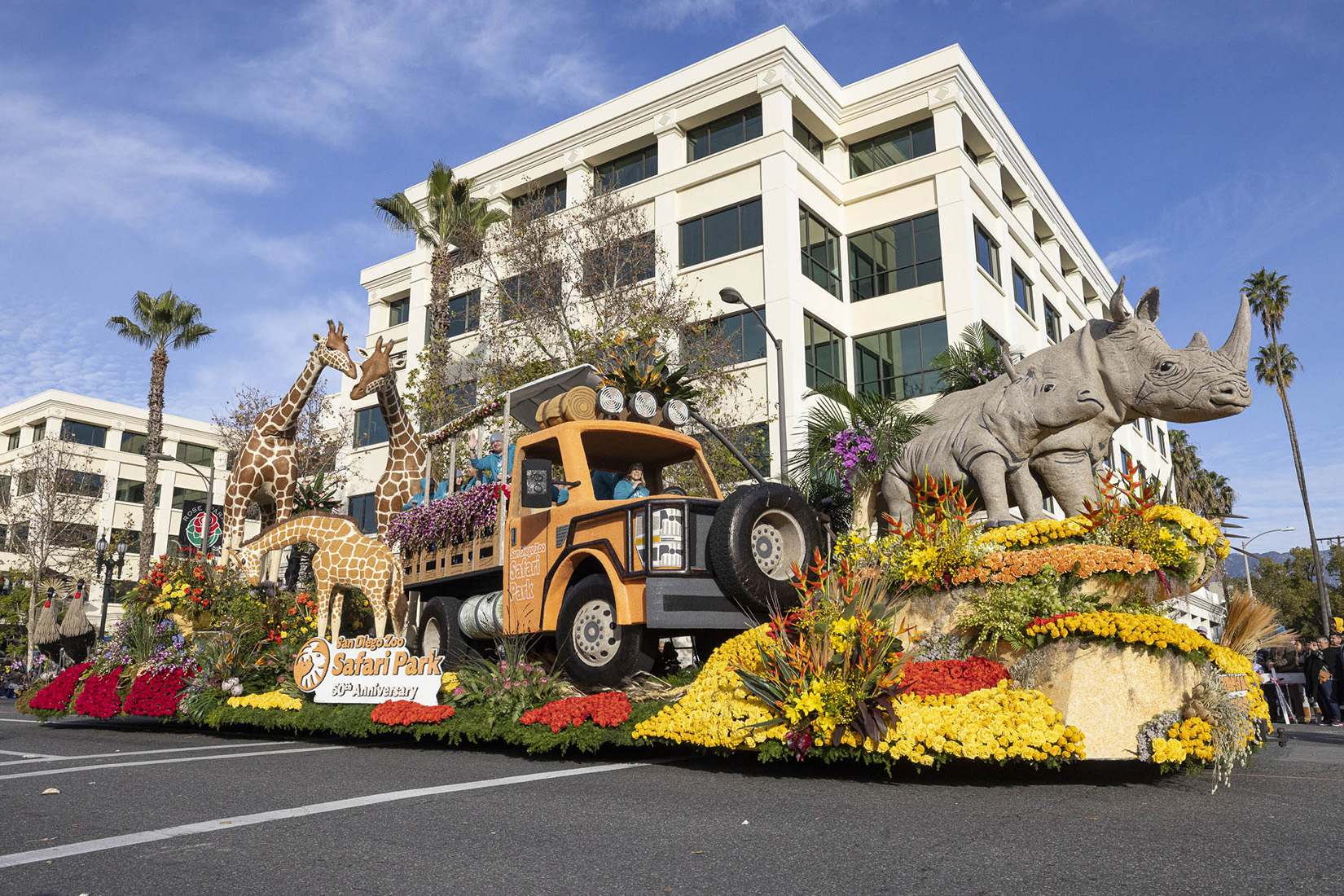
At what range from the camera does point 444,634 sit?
36.6ft

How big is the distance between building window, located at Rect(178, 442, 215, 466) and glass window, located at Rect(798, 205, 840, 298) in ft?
164

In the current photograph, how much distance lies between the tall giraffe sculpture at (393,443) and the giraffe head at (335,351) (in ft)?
1.09

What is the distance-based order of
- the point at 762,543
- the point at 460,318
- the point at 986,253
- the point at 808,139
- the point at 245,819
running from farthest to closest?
the point at 460,318
the point at 808,139
the point at 986,253
the point at 762,543
the point at 245,819

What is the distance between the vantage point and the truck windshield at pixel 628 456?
10.0 meters

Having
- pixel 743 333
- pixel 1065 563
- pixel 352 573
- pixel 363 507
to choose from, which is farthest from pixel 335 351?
pixel 363 507

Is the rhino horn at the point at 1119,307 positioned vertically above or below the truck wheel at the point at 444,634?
above

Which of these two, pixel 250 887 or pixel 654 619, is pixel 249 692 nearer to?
pixel 654 619

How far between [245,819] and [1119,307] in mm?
8371

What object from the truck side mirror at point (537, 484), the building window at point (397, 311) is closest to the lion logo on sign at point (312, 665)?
the truck side mirror at point (537, 484)

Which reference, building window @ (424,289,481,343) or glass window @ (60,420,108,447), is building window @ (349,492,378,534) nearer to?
building window @ (424,289,481,343)

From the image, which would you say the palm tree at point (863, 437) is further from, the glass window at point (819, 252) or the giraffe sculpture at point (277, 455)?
the glass window at point (819, 252)

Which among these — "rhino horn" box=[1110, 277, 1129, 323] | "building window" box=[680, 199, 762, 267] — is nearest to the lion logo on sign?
"rhino horn" box=[1110, 277, 1129, 323]

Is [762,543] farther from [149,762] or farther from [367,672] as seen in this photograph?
[149,762]

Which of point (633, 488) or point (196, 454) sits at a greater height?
point (196, 454)
